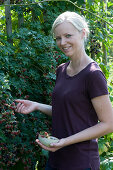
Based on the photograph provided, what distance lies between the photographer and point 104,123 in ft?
5.49

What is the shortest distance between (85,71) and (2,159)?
3.67 ft

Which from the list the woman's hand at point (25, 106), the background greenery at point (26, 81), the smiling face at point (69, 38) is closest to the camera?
the smiling face at point (69, 38)

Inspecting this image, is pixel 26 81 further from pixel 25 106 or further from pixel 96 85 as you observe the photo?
pixel 96 85

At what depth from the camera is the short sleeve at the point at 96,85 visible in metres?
1.65

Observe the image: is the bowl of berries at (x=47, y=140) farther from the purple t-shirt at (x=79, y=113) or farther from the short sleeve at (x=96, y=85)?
the short sleeve at (x=96, y=85)

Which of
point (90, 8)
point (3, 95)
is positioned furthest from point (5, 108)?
point (90, 8)

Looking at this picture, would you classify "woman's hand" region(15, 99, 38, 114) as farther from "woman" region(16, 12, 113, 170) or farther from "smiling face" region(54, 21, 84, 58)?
"smiling face" region(54, 21, 84, 58)

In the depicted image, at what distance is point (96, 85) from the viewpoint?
166 cm

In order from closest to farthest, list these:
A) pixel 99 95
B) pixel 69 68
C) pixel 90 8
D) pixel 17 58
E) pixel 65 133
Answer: pixel 99 95
pixel 65 133
pixel 69 68
pixel 17 58
pixel 90 8

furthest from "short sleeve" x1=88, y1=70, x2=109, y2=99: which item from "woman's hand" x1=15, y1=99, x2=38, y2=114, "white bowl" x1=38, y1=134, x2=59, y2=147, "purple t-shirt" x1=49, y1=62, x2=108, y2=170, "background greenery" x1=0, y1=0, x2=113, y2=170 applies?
"background greenery" x1=0, y1=0, x2=113, y2=170

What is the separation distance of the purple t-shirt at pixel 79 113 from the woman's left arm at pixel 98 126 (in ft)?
0.15

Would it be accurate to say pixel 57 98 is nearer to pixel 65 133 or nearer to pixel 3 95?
pixel 65 133

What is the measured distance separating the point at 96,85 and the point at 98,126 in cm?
24

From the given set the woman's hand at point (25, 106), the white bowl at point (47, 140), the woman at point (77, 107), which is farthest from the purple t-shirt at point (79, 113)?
the woman's hand at point (25, 106)
